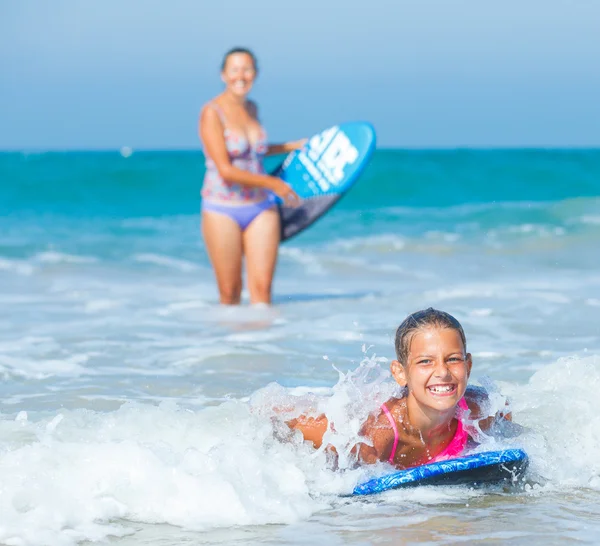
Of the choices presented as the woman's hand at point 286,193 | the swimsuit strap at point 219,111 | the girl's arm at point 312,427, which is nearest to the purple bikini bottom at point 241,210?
the woman's hand at point 286,193

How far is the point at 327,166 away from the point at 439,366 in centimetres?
496

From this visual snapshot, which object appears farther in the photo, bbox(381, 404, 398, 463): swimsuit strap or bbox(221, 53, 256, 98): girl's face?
bbox(221, 53, 256, 98): girl's face

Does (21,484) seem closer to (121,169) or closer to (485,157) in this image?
(121,169)

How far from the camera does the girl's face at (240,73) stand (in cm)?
763

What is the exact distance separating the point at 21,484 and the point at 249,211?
13.8 feet

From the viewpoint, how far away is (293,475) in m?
3.90

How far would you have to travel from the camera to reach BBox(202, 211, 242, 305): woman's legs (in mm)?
7668

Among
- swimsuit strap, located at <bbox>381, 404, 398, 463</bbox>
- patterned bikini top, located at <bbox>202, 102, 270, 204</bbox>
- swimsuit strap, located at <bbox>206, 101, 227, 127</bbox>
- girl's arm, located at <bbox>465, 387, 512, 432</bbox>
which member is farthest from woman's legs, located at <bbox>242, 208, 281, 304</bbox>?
swimsuit strap, located at <bbox>381, 404, 398, 463</bbox>

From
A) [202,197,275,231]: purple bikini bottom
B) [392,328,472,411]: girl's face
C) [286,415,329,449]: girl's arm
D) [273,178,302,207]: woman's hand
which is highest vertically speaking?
[273,178,302,207]: woman's hand

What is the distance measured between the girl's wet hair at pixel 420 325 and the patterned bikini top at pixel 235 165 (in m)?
3.85

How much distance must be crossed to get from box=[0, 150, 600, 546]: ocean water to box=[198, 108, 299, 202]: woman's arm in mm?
877

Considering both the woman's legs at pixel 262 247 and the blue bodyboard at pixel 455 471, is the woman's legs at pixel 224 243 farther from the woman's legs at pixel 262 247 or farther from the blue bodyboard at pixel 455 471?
the blue bodyboard at pixel 455 471

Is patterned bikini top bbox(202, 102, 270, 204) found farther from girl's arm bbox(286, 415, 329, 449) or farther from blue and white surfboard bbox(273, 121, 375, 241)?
girl's arm bbox(286, 415, 329, 449)

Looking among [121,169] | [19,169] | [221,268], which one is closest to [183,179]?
[121,169]
